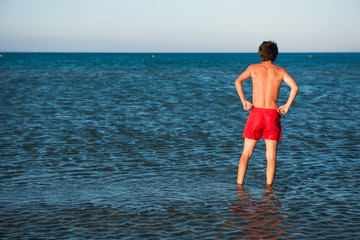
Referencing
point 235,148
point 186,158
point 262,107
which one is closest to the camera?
point 262,107

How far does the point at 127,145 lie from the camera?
9.83 meters

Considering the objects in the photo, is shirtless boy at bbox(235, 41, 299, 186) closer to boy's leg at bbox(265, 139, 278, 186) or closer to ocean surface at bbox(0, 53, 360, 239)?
boy's leg at bbox(265, 139, 278, 186)

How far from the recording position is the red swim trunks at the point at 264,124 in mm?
6230

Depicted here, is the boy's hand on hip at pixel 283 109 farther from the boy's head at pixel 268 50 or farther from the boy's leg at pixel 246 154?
the boy's head at pixel 268 50

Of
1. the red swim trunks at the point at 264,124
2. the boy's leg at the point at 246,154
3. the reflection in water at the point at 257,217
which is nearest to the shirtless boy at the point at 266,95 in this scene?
the red swim trunks at the point at 264,124

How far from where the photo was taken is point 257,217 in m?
5.40

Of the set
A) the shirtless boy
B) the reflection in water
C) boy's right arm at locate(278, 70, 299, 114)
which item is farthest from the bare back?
the reflection in water

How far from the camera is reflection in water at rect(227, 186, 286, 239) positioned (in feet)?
16.1

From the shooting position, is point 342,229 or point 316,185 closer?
point 342,229

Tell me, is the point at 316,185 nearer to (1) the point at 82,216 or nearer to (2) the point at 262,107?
(2) the point at 262,107

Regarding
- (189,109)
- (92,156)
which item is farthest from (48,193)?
(189,109)

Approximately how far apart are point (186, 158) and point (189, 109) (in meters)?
7.93

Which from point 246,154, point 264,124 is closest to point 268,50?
point 264,124

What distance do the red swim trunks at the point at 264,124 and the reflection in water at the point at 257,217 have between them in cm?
84
